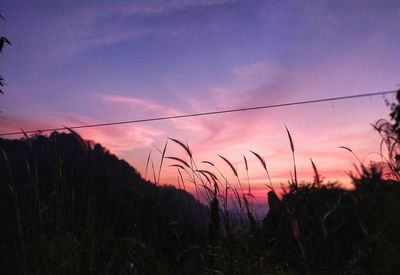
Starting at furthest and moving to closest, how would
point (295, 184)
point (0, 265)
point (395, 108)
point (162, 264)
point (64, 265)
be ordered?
1. point (395, 108)
2. point (0, 265)
3. point (162, 264)
4. point (64, 265)
5. point (295, 184)

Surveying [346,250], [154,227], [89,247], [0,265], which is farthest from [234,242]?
A: [346,250]

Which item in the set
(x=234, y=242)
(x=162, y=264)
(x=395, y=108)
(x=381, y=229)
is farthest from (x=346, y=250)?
(x=162, y=264)

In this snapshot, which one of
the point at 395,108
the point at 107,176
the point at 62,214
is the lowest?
the point at 62,214

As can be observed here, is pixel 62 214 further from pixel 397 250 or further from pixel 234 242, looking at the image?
pixel 397 250

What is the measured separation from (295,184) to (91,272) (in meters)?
1.81

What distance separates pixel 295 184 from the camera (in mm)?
2795

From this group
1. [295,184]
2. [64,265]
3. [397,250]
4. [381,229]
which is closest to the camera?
[295,184]

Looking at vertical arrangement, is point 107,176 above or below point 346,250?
above

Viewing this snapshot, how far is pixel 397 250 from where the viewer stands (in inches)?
172

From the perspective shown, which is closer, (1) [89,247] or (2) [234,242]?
(1) [89,247]

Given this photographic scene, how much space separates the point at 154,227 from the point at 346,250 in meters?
11.3

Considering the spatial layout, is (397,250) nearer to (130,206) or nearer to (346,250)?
(130,206)

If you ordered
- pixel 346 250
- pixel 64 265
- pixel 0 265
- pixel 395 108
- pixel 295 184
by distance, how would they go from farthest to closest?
pixel 346 250, pixel 395 108, pixel 0 265, pixel 64 265, pixel 295 184

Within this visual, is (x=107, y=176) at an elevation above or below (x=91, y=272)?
above
